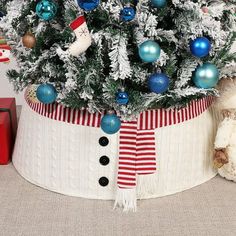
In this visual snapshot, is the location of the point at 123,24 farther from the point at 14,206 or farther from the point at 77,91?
the point at 14,206

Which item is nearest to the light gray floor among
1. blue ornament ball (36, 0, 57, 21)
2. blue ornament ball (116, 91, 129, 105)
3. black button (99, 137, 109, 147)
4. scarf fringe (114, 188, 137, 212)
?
scarf fringe (114, 188, 137, 212)

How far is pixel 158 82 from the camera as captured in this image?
977 mm

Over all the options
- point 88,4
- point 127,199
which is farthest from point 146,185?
point 88,4

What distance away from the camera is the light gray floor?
1004mm

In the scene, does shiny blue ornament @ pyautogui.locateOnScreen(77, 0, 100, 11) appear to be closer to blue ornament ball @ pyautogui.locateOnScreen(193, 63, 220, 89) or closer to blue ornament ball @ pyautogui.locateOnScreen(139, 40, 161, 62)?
blue ornament ball @ pyautogui.locateOnScreen(139, 40, 161, 62)

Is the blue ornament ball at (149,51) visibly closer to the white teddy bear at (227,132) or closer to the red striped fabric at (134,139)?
the red striped fabric at (134,139)

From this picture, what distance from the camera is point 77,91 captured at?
1.03m

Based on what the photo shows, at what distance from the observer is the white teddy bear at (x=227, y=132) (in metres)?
1.15

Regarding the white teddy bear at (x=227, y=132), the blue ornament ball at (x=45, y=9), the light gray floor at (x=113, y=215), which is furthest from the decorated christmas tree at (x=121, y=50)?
the light gray floor at (x=113, y=215)

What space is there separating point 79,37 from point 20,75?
0.75 feet

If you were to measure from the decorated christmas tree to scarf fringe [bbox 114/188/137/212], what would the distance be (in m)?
0.16

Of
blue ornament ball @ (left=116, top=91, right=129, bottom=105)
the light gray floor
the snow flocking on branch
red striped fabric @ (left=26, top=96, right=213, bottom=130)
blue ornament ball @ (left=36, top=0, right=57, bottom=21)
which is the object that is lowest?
the light gray floor

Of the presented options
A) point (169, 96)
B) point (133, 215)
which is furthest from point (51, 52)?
point (133, 215)

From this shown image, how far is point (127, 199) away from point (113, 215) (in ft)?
0.15
